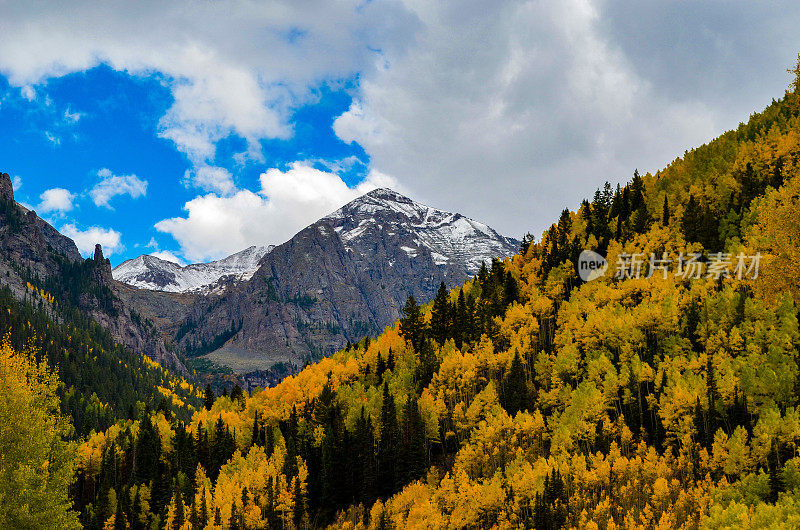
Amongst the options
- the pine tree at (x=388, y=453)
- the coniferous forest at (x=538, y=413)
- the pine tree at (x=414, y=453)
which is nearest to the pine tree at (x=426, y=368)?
the coniferous forest at (x=538, y=413)

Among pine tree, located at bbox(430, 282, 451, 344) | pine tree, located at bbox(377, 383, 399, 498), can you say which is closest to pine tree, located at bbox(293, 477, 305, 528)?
pine tree, located at bbox(377, 383, 399, 498)

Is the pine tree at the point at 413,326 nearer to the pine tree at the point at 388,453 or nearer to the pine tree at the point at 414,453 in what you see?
the pine tree at the point at 388,453

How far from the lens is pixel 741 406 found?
204 ft

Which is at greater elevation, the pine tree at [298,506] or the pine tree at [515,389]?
the pine tree at [515,389]

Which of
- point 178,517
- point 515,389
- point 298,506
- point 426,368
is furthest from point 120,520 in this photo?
point 515,389

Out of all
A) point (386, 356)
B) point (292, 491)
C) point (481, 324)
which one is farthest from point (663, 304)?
point (292, 491)

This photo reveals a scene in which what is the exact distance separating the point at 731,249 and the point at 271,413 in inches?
3371

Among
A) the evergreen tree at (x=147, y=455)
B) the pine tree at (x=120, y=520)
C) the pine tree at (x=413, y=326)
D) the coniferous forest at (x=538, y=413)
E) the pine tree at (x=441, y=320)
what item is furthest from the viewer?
the pine tree at (x=413, y=326)

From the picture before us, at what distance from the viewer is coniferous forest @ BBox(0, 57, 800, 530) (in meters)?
42.8

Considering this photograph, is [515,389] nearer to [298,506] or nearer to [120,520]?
[298,506]

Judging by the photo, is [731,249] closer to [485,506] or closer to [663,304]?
[663,304]

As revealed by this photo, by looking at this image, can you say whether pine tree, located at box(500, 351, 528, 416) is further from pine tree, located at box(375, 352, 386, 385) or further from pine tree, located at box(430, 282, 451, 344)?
pine tree, located at box(375, 352, 386, 385)

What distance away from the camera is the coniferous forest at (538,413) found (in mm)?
42844

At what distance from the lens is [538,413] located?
7381cm
